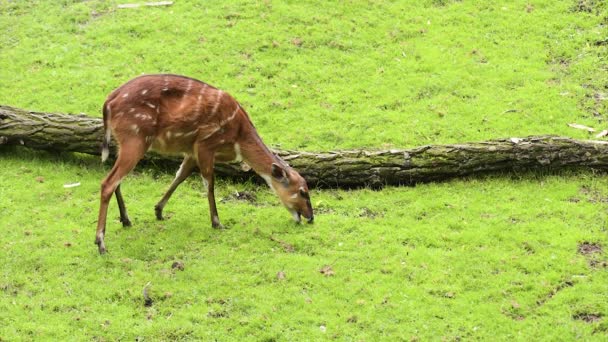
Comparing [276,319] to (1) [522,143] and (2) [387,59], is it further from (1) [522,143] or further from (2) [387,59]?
(2) [387,59]

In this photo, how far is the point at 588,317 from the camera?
794 cm

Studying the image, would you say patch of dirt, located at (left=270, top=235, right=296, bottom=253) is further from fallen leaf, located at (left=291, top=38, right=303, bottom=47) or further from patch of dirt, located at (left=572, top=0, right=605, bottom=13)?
patch of dirt, located at (left=572, top=0, right=605, bottom=13)

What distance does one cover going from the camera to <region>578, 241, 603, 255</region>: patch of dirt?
9.09 m

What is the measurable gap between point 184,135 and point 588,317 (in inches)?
201

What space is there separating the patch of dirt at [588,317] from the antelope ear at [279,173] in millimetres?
3997

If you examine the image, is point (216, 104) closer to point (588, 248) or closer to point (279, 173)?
point (279, 173)

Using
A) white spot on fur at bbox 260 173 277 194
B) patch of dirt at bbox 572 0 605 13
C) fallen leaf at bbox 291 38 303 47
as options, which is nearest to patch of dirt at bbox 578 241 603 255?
white spot on fur at bbox 260 173 277 194

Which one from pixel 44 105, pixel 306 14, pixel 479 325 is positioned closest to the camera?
pixel 479 325

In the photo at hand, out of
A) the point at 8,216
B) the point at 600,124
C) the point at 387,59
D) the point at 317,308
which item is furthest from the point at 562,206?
the point at 8,216

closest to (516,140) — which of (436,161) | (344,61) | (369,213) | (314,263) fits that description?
(436,161)

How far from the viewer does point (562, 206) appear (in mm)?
10078

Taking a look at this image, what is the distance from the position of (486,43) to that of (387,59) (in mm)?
2066

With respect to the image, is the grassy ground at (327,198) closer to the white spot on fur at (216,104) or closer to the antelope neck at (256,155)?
the antelope neck at (256,155)

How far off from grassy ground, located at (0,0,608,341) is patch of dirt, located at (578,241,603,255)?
0.03m
